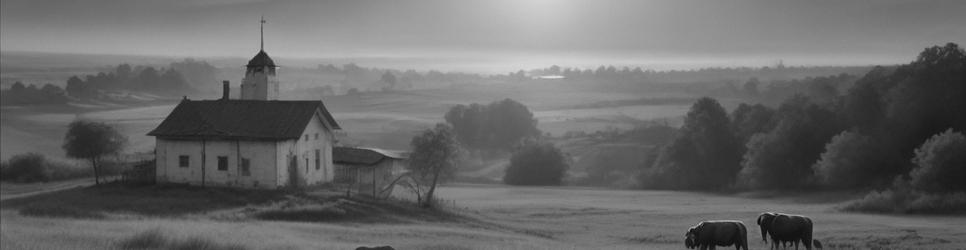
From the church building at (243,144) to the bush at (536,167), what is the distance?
35.4 m

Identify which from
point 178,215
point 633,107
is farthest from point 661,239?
point 633,107

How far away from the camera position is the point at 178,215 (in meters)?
39.6

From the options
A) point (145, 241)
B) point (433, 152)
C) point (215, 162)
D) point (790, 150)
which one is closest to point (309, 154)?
point (215, 162)

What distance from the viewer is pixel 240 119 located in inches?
1919

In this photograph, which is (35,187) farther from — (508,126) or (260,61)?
(508,126)

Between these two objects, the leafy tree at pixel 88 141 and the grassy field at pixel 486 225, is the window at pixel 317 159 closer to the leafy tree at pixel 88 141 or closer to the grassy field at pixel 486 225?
the grassy field at pixel 486 225

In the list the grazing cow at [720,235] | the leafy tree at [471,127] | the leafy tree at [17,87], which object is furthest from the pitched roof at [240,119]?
the leafy tree at [17,87]

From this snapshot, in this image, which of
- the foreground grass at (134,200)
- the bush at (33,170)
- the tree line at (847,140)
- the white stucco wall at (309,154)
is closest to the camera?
the foreground grass at (134,200)

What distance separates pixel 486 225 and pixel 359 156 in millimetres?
13965

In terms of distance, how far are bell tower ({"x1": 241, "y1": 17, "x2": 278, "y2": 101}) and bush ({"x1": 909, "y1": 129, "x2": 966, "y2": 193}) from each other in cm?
3604

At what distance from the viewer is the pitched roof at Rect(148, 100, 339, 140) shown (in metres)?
47.6

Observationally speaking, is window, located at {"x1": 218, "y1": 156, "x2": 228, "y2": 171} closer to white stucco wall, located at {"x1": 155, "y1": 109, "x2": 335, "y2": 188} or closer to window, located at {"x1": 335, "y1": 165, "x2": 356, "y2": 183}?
white stucco wall, located at {"x1": 155, "y1": 109, "x2": 335, "y2": 188}

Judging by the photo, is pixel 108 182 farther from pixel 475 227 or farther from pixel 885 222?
pixel 885 222

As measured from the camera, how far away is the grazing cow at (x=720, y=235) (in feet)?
81.8
